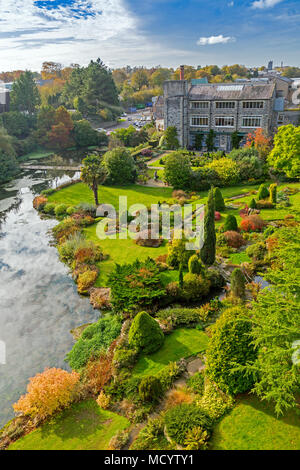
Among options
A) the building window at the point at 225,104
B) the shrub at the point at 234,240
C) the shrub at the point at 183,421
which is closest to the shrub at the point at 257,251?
the shrub at the point at 234,240

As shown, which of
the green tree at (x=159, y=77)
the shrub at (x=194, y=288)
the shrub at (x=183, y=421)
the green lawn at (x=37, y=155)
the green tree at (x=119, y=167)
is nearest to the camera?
the shrub at (x=183, y=421)

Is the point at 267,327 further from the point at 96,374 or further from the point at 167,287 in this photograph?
the point at 167,287

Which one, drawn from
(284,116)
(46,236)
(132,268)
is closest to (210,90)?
(284,116)

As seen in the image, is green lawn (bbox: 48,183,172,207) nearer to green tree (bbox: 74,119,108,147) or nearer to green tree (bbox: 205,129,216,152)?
green tree (bbox: 205,129,216,152)

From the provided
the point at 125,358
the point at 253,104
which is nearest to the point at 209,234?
the point at 125,358

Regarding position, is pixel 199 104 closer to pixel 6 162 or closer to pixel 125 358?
pixel 6 162

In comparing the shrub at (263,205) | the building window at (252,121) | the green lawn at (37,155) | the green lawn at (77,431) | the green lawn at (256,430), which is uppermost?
the building window at (252,121)

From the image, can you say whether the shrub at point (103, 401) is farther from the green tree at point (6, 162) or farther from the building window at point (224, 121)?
the building window at point (224, 121)
